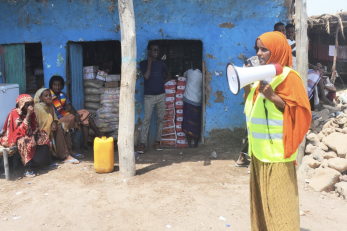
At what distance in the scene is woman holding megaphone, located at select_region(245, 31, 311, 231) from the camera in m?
2.19

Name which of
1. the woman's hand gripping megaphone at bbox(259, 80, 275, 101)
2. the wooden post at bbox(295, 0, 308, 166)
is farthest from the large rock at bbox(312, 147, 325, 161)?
the woman's hand gripping megaphone at bbox(259, 80, 275, 101)

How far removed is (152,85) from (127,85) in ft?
5.14

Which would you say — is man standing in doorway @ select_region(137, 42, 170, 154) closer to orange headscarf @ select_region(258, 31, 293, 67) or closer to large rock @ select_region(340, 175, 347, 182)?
large rock @ select_region(340, 175, 347, 182)

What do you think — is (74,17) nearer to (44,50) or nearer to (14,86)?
(44,50)

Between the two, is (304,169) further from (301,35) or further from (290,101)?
(290,101)

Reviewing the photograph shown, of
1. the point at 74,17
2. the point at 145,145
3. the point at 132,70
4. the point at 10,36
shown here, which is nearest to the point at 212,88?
the point at 145,145

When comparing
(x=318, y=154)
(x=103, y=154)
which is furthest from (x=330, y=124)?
(x=103, y=154)

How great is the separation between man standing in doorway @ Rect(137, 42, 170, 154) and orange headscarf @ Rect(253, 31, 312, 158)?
4009mm

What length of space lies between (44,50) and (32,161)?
8.20 ft

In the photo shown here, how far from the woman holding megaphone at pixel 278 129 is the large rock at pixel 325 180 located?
2.25 meters

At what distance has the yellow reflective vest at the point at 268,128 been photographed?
2.24 metres

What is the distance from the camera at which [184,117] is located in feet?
21.9

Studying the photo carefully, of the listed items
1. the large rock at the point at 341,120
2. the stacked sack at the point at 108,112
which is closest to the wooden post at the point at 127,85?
the stacked sack at the point at 108,112

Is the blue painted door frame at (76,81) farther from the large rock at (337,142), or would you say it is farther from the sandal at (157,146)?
the large rock at (337,142)
